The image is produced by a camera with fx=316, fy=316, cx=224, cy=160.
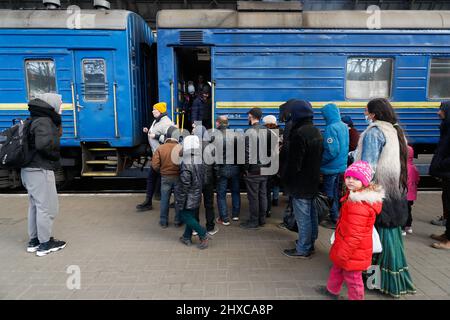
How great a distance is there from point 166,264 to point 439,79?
21.0 feet

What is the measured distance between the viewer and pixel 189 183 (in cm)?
400

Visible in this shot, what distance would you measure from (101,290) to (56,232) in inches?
78.2

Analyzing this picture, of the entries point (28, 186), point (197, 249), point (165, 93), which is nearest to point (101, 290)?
point (197, 249)

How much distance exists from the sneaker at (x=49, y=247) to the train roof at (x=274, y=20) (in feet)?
13.9

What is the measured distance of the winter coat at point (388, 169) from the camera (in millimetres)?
2980

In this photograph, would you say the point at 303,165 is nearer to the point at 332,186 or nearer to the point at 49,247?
the point at 332,186

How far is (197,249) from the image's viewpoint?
4113 mm

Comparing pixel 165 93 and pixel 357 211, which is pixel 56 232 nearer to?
pixel 165 93

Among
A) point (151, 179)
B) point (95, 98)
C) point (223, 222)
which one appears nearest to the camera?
point (223, 222)

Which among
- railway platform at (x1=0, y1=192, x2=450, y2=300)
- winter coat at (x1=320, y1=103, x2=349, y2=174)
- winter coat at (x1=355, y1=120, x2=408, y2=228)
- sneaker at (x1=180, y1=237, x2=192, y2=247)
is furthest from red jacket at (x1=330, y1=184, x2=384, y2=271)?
sneaker at (x1=180, y1=237, x2=192, y2=247)

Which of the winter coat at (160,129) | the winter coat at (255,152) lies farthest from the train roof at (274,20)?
the winter coat at (255,152)

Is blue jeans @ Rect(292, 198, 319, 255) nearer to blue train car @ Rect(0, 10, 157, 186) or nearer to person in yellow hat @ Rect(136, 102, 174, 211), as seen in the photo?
person in yellow hat @ Rect(136, 102, 174, 211)

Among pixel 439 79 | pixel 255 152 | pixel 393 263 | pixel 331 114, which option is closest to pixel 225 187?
pixel 255 152

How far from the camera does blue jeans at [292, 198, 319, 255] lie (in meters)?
3.76
